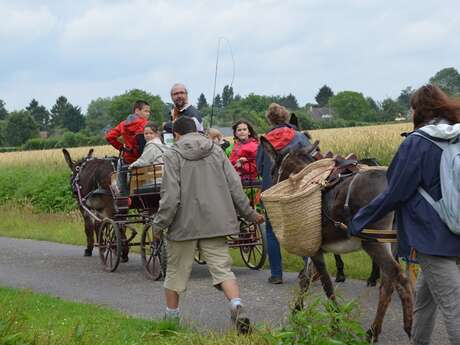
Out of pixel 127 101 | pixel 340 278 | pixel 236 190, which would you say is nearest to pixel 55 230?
pixel 340 278

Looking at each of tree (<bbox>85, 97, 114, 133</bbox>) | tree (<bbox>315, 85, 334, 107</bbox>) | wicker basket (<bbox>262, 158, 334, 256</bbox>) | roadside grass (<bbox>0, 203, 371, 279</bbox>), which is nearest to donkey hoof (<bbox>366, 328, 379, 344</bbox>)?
wicker basket (<bbox>262, 158, 334, 256</bbox>)

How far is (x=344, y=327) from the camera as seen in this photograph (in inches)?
218

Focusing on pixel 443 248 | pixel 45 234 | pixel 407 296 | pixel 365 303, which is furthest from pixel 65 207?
pixel 443 248

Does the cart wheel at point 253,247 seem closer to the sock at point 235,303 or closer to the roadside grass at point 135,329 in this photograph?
the roadside grass at point 135,329

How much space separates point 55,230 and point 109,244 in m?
6.64

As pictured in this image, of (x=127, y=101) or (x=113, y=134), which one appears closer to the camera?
(x=113, y=134)

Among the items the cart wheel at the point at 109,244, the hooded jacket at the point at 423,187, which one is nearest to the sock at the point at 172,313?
the hooded jacket at the point at 423,187

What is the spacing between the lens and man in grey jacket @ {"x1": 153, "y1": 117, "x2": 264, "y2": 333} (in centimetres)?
725

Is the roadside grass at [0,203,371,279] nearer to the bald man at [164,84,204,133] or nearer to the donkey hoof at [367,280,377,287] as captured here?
the donkey hoof at [367,280,377,287]

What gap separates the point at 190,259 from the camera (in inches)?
292

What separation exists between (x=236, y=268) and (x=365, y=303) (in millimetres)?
3561

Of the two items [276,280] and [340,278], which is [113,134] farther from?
[340,278]

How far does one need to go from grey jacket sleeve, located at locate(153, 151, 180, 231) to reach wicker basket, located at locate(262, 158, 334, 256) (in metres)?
0.84

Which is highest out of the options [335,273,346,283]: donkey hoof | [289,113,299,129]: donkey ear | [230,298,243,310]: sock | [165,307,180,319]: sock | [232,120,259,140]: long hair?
[289,113,299,129]: donkey ear
